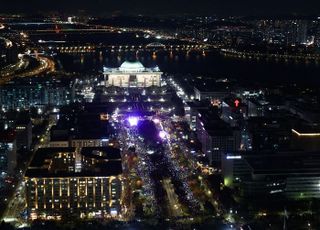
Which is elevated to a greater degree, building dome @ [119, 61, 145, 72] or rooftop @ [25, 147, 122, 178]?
rooftop @ [25, 147, 122, 178]

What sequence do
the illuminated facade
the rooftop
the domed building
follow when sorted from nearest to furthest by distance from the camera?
the illuminated facade < the rooftop < the domed building

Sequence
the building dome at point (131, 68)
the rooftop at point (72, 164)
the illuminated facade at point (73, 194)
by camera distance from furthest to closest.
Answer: the building dome at point (131, 68) → the rooftop at point (72, 164) → the illuminated facade at point (73, 194)

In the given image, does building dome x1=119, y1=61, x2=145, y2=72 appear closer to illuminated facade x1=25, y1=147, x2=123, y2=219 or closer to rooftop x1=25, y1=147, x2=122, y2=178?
rooftop x1=25, y1=147, x2=122, y2=178

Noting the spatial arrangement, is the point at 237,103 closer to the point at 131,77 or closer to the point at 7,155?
the point at 131,77

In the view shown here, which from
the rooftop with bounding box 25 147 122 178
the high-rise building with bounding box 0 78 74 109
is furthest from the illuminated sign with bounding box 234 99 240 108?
the rooftop with bounding box 25 147 122 178

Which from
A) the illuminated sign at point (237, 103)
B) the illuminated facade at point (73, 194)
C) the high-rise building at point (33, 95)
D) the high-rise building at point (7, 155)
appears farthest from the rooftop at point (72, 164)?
the high-rise building at point (33, 95)

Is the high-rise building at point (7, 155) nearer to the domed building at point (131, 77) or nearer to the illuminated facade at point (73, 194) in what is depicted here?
the illuminated facade at point (73, 194)

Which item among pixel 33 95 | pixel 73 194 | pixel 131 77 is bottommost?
pixel 131 77

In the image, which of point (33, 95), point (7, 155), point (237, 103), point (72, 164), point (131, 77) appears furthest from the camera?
point (131, 77)

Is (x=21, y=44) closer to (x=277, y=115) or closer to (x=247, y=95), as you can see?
(x=247, y=95)

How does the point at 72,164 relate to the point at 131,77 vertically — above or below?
above

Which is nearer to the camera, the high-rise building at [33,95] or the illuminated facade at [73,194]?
the illuminated facade at [73,194]


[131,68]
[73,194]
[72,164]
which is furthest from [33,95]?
[73,194]

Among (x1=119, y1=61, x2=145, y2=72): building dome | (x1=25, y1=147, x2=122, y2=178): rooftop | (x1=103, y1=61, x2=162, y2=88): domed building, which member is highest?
(x1=25, y1=147, x2=122, y2=178): rooftop
